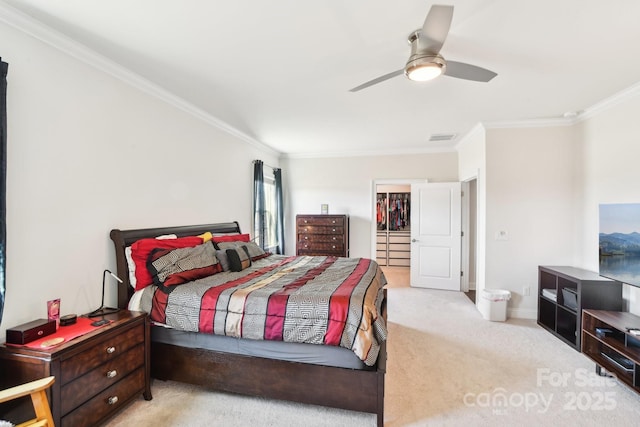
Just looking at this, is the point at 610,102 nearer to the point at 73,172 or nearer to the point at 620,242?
the point at 620,242

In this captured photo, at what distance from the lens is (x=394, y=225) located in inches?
287

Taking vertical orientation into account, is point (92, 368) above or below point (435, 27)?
below

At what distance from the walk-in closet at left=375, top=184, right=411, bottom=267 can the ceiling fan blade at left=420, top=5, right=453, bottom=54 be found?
5.39 metres

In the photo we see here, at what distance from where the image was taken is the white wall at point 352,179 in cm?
564

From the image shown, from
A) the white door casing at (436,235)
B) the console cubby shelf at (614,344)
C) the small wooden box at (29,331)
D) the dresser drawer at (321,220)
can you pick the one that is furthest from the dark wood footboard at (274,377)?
the white door casing at (436,235)

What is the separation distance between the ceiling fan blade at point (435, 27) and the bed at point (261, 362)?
173 centimetres

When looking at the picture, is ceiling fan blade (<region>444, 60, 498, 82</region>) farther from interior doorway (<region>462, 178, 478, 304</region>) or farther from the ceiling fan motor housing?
interior doorway (<region>462, 178, 478, 304</region>)

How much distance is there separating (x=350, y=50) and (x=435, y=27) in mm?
696

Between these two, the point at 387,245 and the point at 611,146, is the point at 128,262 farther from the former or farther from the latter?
the point at 387,245

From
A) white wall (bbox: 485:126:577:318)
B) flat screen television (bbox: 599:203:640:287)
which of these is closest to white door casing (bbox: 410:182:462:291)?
white wall (bbox: 485:126:577:318)

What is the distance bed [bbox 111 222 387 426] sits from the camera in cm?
194

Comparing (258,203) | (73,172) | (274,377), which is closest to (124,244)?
(73,172)

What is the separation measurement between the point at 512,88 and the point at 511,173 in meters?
1.42

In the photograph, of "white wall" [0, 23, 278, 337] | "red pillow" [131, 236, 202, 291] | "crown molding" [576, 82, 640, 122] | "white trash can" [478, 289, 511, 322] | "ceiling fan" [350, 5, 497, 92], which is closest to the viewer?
"ceiling fan" [350, 5, 497, 92]
